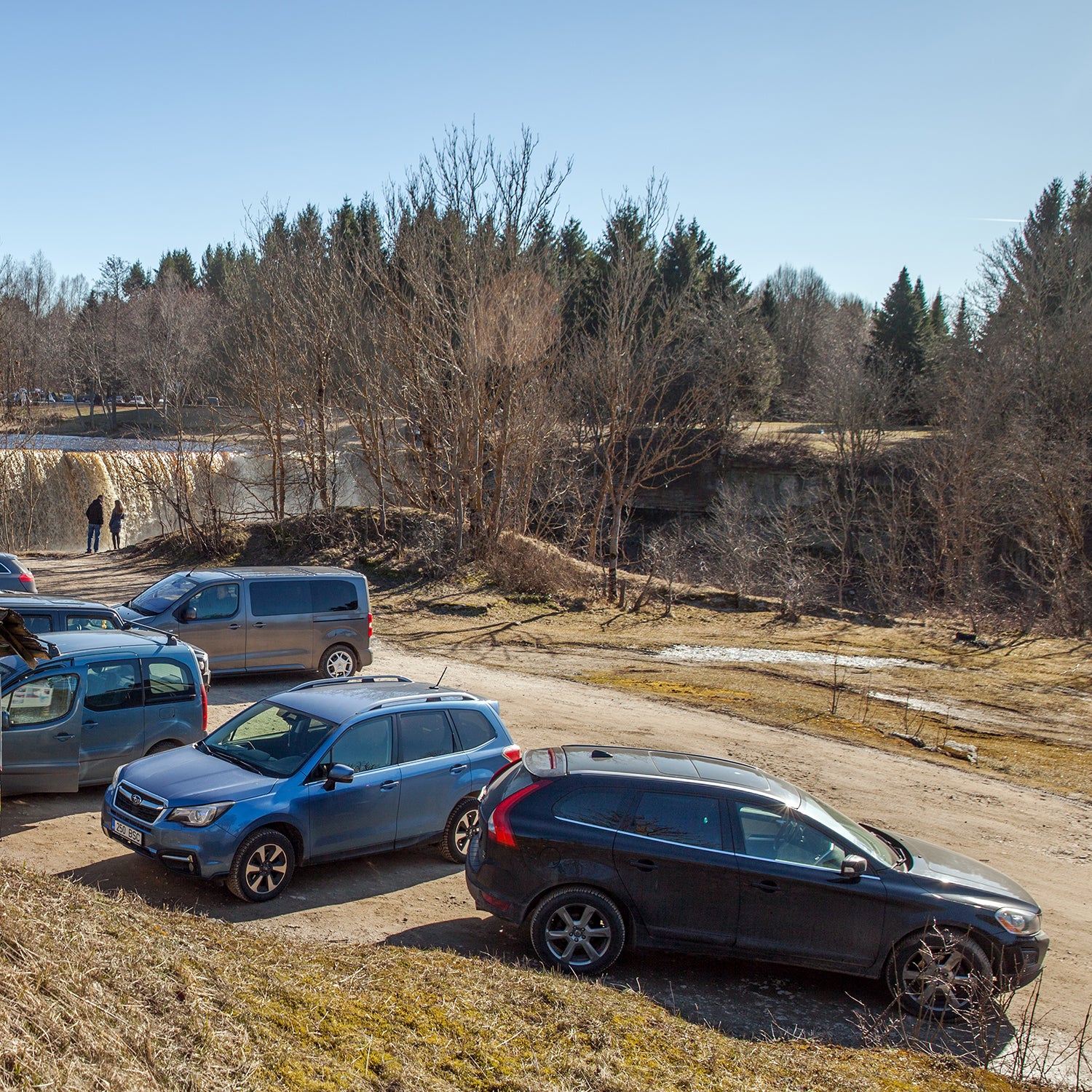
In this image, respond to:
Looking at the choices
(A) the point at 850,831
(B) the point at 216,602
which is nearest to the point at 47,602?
(B) the point at 216,602

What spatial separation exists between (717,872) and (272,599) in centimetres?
1018

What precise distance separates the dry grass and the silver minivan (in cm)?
907

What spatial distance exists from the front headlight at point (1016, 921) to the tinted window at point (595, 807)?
2762 millimetres

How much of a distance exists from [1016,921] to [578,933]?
10.3 feet

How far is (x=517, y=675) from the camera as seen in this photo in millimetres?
17969

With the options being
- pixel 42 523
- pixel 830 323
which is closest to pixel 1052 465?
pixel 42 523

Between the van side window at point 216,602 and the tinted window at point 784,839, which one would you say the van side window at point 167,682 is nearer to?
the van side window at point 216,602

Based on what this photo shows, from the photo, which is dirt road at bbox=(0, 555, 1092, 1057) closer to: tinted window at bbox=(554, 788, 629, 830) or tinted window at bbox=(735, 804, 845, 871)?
tinted window at bbox=(735, 804, 845, 871)

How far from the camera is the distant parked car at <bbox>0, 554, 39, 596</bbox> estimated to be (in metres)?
17.4

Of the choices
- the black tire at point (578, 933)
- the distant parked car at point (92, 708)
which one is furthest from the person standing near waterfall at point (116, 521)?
the black tire at point (578, 933)

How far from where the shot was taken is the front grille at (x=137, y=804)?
295 inches

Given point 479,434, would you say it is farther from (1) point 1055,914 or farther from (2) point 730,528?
(1) point 1055,914

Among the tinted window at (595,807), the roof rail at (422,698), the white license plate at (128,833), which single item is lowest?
the white license plate at (128,833)

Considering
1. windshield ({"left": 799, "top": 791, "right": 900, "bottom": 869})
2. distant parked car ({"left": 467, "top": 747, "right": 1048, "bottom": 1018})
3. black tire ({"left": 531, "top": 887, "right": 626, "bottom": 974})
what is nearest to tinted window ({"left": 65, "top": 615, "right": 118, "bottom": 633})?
distant parked car ({"left": 467, "top": 747, "right": 1048, "bottom": 1018})
